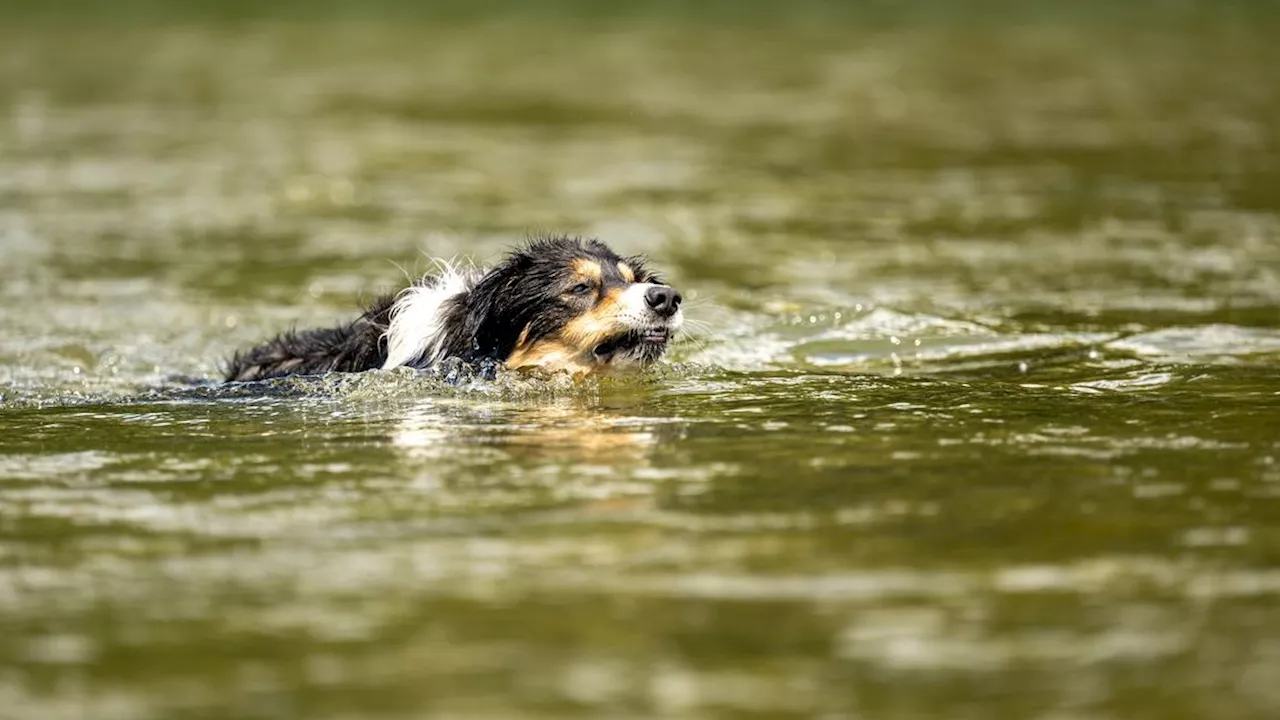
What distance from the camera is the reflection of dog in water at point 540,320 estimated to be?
8.50 m

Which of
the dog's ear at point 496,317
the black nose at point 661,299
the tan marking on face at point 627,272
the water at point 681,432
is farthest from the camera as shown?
the tan marking on face at point 627,272

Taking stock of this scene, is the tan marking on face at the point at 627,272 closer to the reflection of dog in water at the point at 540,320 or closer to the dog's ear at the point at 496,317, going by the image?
the reflection of dog in water at the point at 540,320

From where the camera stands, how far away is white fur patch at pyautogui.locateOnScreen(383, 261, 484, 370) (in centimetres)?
859

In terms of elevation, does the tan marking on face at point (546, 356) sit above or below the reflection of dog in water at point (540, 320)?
below

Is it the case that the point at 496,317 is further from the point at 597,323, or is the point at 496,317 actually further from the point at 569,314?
the point at 597,323

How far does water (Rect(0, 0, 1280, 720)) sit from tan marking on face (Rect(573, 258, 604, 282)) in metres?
0.53

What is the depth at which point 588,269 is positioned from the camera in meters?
8.59

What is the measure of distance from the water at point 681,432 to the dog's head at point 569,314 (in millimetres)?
169

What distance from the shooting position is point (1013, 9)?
30438 mm

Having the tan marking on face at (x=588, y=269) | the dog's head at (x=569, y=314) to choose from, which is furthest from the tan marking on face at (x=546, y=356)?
the tan marking on face at (x=588, y=269)

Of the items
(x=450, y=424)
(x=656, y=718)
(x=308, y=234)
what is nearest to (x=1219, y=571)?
(x=656, y=718)

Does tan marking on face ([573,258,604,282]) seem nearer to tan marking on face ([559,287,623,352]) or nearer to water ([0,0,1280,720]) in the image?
tan marking on face ([559,287,623,352])

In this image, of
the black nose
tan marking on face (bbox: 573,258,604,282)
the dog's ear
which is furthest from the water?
tan marking on face (bbox: 573,258,604,282)

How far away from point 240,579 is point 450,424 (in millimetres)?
2404
